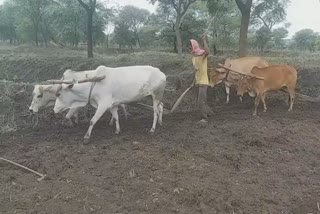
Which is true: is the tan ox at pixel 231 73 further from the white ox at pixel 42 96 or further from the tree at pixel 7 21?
the tree at pixel 7 21

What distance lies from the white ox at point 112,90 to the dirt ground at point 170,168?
0.63 m

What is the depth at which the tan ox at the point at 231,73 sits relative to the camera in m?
11.4

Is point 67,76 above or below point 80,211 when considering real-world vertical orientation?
above

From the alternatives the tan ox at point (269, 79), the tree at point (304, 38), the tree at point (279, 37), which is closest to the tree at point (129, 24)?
the tree at point (279, 37)

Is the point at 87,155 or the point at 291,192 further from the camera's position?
the point at 87,155

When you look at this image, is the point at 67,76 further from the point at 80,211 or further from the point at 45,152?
the point at 80,211

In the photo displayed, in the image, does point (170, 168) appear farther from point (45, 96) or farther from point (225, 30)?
point (225, 30)

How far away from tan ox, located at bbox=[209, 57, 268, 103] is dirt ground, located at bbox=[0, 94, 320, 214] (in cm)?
161

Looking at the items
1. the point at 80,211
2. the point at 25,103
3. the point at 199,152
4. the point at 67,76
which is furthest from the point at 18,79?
the point at 80,211

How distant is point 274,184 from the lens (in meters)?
6.45

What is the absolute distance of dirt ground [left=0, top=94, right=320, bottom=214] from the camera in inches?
225

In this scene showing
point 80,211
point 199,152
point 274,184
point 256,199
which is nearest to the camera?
point 80,211

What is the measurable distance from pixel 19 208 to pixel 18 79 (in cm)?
1412

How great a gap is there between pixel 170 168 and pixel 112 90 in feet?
9.02
